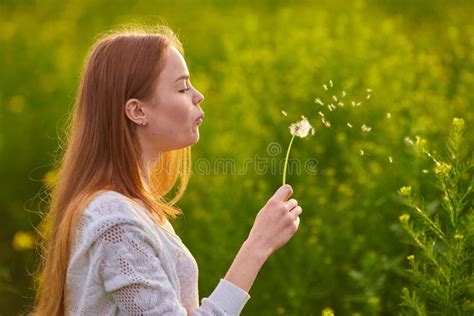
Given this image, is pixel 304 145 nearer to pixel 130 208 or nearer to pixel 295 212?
pixel 295 212

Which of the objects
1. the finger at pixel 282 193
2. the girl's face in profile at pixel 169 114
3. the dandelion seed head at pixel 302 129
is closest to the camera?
the finger at pixel 282 193

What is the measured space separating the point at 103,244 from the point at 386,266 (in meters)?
1.74

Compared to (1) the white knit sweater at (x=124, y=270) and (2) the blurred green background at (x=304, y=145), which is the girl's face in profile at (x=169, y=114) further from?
(2) the blurred green background at (x=304, y=145)

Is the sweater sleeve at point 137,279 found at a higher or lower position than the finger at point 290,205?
lower

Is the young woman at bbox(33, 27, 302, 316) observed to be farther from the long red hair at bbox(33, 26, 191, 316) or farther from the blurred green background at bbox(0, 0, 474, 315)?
the blurred green background at bbox(0, 0, 474, 315)

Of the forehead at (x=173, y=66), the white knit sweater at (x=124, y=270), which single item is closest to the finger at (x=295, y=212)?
the white knit sweater at (x=124, y=270)

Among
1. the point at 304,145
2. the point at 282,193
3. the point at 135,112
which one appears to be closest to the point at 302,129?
the point at 282,193

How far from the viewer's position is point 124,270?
198cm

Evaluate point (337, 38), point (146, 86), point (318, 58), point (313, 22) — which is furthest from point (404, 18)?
point (146, 86)

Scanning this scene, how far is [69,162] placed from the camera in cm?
222

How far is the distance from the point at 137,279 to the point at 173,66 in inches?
21.7

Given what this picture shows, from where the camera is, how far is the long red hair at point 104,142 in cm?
214

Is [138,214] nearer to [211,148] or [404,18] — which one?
[211,148]

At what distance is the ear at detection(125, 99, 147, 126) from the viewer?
2.20m
